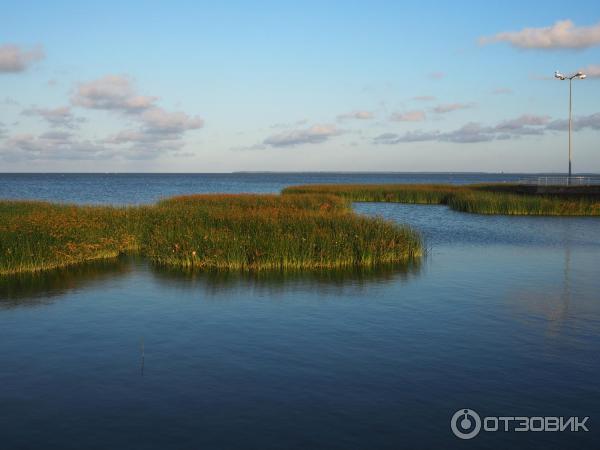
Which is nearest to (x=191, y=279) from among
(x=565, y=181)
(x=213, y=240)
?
(x=213, y=240)

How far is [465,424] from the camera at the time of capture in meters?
9.12

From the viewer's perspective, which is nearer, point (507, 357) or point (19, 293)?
point (507, 357)

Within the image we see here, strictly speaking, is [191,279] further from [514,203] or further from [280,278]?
[514,203]

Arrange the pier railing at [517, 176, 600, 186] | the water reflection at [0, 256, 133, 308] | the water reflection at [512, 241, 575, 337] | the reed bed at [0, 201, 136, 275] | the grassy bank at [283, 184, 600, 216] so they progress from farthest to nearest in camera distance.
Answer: the pier railing at [517, 176, 600, 186] < the grassy bank at [283, 184, 600, 216] < the reed bed at [0, 201, 136, 275] < the water reflection at [0, 256, 133, 308] < the water reflection at [512, 241, 575, 337]

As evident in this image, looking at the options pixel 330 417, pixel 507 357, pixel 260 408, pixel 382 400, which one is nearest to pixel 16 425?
pixel 260 408

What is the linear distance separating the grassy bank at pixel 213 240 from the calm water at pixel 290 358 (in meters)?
1.66

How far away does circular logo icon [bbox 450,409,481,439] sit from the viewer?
28.9ft

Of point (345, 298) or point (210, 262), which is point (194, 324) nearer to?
point (345, 298)

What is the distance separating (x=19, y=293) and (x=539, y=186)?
5307cm

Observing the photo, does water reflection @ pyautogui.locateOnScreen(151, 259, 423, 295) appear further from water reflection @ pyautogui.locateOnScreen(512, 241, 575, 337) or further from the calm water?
water reflection @ pyautogui.locateOnScreen(512, 241, 575, 337)

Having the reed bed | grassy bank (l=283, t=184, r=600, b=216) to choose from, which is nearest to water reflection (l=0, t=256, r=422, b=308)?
the reed bed

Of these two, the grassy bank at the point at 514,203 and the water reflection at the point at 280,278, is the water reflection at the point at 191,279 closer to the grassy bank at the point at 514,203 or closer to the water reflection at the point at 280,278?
the water reflection at the point at 280,278

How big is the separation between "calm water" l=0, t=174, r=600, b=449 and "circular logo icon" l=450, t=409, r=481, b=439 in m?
0.11

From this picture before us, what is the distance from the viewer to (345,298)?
17.9m
